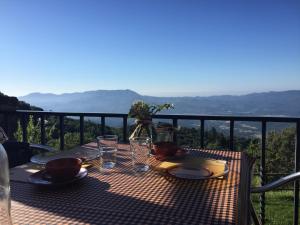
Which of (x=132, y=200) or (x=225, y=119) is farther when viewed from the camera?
(x=225, y=119)

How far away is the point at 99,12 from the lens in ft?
44.0

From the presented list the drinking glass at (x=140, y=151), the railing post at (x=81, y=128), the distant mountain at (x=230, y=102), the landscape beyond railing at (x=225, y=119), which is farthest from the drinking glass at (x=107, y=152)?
the distant mountain at (x=230, y=102)

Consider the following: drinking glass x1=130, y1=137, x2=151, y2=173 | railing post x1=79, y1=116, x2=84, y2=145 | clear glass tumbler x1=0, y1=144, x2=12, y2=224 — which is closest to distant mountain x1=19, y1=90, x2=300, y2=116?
railing post x1=79, y1=116, x2=84, y2=145

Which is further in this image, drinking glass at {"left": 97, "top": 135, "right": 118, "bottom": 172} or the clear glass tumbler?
drinking glass at {"left": 97, "top": 135, "right": 118, "bottom": 172}

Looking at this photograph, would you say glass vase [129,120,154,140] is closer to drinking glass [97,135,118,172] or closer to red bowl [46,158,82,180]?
drinking glass [97,135,118,172]

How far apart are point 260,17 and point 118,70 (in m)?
23.2

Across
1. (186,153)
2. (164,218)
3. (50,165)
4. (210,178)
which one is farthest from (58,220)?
(186,153)

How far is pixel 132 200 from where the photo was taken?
1.04m

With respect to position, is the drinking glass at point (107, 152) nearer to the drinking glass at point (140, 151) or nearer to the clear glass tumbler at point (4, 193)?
the drinking glass at point (140, 151)

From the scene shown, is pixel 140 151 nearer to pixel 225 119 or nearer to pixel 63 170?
pixel 63 170

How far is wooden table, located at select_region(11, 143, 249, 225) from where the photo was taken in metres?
0.89

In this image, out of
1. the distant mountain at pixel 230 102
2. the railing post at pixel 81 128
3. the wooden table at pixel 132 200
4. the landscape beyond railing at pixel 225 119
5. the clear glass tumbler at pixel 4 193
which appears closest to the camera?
the clear glass tumbler at pixel 4 193

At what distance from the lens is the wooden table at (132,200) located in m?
0.89

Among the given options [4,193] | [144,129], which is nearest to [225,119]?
[144,129]
